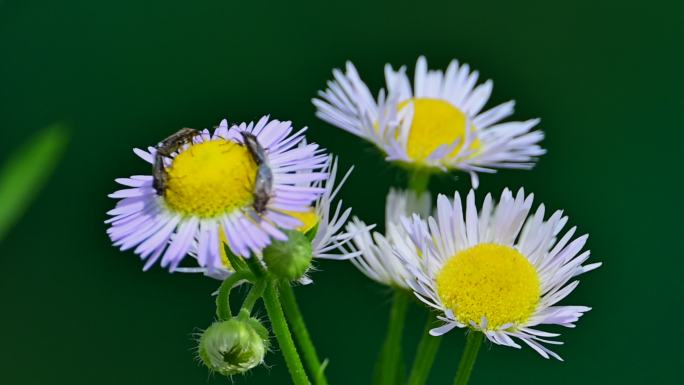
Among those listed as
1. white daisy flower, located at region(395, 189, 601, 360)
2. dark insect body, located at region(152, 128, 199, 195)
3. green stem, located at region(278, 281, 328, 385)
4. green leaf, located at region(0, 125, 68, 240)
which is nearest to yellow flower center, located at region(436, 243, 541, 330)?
white daisy flower, located at region(395, 189, 601, 360)

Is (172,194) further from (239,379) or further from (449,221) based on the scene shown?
(239,379)

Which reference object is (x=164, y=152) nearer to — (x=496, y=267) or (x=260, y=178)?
(x=260, y=178)

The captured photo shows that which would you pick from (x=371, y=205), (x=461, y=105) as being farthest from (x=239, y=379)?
(x=461, y=105)

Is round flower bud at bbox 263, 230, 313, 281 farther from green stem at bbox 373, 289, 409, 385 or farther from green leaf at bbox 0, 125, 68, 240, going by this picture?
green leaf at bbox 0, 125, 68, 240

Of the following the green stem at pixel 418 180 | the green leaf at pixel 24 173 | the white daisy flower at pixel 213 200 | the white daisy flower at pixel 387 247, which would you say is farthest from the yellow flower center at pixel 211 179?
the green leaf at pixel 24 173

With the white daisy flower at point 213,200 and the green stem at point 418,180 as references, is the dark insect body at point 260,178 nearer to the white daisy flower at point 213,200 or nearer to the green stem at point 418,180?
the white daisy flower at point 213,200
